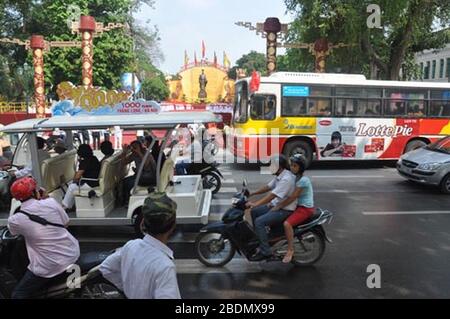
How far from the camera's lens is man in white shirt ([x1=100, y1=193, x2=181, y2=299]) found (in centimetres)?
229

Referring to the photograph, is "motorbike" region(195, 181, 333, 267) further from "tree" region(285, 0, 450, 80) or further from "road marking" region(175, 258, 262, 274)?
"tree" region(285, 0, 450, 80)

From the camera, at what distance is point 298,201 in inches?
204

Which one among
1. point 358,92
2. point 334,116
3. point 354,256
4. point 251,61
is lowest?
point 354,256

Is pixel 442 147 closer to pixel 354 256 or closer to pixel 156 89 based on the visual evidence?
pixel 354 256

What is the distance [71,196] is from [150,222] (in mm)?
4428

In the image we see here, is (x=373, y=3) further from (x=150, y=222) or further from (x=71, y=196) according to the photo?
(x=150, y=222)

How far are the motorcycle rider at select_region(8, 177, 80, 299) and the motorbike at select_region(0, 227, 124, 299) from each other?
9 centimetres

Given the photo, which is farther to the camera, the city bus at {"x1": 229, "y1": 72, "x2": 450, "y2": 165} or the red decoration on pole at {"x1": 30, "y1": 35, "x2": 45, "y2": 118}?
the red decoration on pole at {"x1": 30, "y1": 35, "x2": 45, "y2": 118}

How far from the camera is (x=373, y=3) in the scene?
17531 mm

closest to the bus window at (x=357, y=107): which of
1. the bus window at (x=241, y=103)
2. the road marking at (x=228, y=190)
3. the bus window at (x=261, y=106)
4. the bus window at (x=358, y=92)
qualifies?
the bus window at (x=358, y=92)

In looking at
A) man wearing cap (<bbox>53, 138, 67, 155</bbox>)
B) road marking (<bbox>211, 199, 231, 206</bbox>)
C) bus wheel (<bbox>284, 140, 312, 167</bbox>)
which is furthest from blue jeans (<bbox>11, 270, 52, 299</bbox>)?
bus wheel (<bbox>284, 140, 312, 167</bbox>)

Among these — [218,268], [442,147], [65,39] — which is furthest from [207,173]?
[65,39]

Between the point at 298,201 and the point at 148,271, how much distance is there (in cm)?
315

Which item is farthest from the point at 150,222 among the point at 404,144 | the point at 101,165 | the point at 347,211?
the point at 404,144
